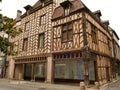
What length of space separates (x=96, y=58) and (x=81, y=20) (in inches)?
143

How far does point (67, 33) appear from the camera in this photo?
1301 centimetres

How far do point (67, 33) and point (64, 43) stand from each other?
0.95m

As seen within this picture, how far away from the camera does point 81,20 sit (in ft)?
39.9

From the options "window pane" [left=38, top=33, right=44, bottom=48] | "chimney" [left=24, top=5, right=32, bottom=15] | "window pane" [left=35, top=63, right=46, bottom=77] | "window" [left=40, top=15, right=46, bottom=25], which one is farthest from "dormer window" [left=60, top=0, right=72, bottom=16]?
"window pane" [left=35, top=63, right=46, bottom=77]

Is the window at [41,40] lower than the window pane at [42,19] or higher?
lower

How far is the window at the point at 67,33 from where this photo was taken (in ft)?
42.1

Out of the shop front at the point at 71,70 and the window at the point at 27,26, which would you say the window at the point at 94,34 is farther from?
the window at the point at 27,26

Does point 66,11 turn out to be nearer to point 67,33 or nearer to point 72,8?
point 72,8

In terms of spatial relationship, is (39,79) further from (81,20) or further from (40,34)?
(81,20)

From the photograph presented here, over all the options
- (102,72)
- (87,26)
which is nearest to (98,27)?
(87,26)

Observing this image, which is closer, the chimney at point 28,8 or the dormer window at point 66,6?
the dormer window at point 66,6

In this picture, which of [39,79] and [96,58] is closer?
[96,58]

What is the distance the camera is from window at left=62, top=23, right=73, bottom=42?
12839 millimetres

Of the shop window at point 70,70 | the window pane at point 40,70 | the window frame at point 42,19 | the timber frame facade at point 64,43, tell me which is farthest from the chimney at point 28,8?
the shop window at point 70,70
